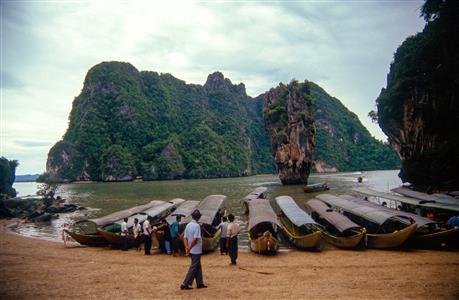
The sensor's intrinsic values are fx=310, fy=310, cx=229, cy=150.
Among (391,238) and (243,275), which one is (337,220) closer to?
(391,238)

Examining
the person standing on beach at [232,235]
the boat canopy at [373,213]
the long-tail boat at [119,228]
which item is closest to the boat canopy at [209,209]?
the long-tail boat at [119,228]

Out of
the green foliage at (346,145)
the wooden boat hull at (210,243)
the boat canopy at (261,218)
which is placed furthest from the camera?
the green foliage at (346,145)

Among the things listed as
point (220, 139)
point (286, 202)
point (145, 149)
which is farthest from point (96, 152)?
point (286, 202)

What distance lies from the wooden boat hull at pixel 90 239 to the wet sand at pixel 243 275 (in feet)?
5.70

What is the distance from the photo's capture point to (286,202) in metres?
25.8

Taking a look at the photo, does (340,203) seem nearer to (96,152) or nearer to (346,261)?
(346,261)

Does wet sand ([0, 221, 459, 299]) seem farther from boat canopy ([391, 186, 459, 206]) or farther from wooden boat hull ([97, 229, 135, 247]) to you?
boat canopy ([391, 186, 459, 206])

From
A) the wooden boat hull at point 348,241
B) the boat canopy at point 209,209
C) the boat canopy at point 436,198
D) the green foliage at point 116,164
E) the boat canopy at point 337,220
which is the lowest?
the wooden boat hull at point 348,241

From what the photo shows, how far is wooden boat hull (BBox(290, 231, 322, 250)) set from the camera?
15.5 metres

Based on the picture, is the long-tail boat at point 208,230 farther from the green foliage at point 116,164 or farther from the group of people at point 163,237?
the green foliage at point 116,164

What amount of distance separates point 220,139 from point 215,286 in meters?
149

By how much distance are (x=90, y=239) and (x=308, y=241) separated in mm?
12430

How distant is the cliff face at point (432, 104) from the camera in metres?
25.6

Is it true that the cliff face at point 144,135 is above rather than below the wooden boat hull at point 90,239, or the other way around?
above
